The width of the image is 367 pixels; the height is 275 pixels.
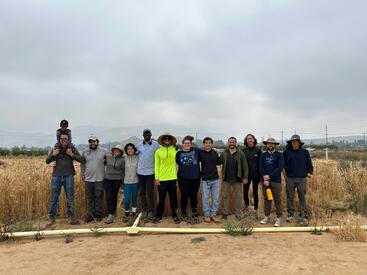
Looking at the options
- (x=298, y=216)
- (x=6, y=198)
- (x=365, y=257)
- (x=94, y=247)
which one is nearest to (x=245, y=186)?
(x=298, y=216)

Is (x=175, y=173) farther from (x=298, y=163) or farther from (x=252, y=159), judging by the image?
(x=298, y=163)

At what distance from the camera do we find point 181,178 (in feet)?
23.4

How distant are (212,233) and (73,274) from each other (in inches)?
107

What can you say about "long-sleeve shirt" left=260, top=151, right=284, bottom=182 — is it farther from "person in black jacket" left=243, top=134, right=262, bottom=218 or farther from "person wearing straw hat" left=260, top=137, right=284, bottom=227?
"person in black jacket" left=243, top=134, right=262, bottom=218

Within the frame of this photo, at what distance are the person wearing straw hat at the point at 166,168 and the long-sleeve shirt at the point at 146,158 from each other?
0.60 feet

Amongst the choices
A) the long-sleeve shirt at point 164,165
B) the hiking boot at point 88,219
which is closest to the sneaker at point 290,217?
the long-sleeve shirt at point 164,165

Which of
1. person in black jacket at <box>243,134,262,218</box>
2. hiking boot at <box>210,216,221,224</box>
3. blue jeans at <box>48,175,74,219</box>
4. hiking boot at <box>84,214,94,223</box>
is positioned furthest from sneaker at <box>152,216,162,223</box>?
person in black jacket at <box>243,134,262,218</box>

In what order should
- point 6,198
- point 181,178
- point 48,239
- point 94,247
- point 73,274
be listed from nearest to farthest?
point 73,274, point 94,247, point 48,239, point 181,178, point 6,198

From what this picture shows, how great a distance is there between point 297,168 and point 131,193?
373 cm

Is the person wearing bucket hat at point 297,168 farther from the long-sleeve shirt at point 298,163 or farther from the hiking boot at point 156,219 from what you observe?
the hiking boot at point 156,219

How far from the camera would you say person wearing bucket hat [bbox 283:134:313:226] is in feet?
22.8

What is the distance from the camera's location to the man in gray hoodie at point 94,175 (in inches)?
287

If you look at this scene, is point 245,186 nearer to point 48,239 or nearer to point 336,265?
point 336,265

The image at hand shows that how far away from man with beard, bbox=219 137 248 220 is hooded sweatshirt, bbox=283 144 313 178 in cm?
92
